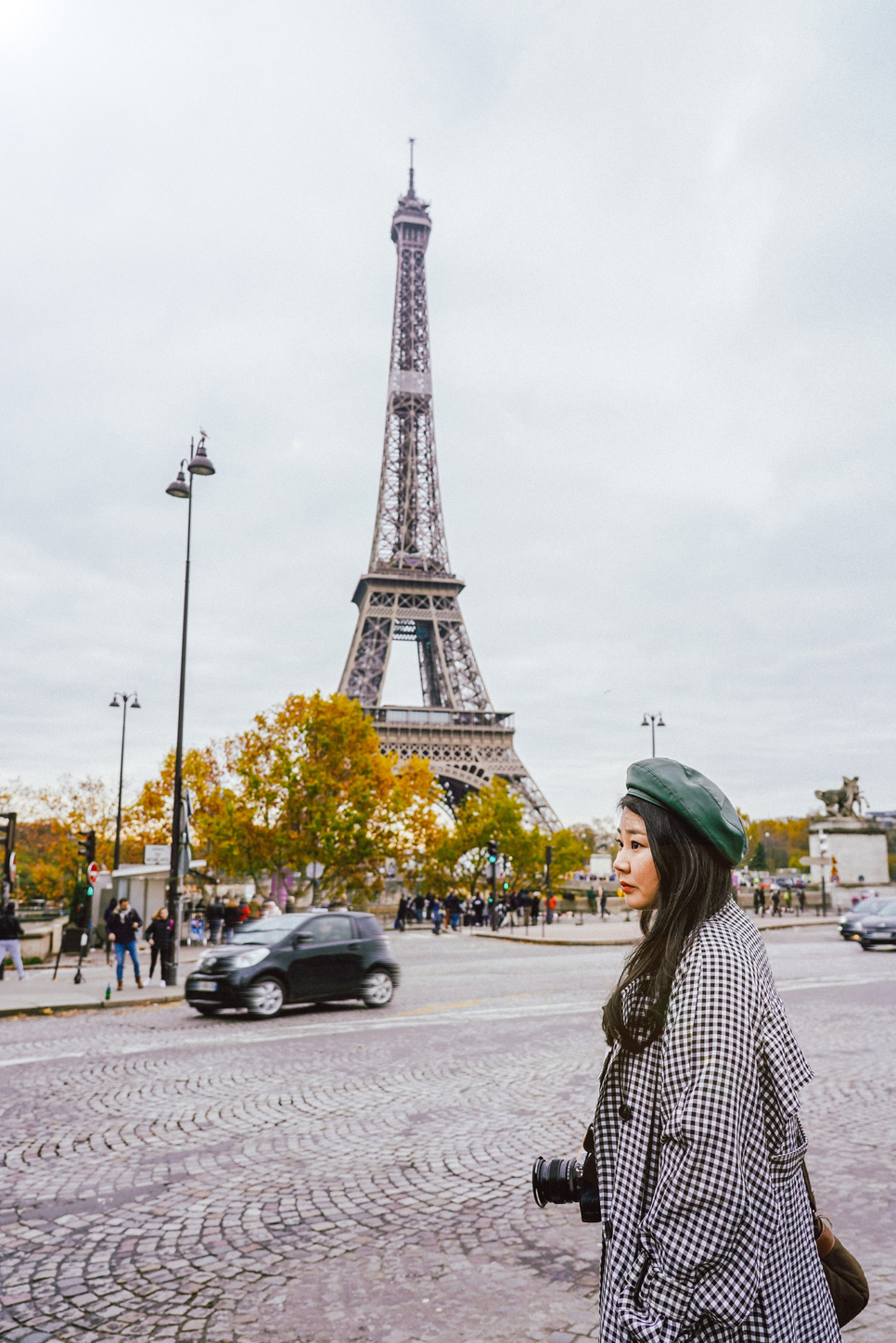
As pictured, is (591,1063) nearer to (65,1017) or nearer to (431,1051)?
(431,1051)

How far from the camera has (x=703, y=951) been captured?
1.90 meters

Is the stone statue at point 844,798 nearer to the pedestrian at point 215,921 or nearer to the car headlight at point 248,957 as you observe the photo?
the pedestrian at point 215,921

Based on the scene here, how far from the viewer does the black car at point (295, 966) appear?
13367 mm

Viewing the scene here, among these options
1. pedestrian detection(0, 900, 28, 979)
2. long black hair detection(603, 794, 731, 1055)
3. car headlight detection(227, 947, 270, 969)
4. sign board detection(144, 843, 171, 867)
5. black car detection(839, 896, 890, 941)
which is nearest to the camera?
long black hair detection(603, 794, 731, 1055)

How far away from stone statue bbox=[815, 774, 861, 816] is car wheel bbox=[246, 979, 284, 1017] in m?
37.4

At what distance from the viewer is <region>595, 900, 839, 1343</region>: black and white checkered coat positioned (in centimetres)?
172

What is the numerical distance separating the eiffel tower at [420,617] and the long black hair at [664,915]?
55.2 m

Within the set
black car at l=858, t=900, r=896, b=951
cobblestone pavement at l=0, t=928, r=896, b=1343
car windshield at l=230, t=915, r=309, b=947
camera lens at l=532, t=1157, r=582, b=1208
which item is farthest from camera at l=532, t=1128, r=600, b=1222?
black car at l=858, t=900, r=896, b=951

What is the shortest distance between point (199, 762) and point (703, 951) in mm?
46115

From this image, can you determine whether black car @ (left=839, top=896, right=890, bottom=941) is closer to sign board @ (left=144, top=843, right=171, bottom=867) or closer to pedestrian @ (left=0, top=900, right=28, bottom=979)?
sign board @ (left=144, top=843, right=171, bottom=867)

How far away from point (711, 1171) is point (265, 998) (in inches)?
494

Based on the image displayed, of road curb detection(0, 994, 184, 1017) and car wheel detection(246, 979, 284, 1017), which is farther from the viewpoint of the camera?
road curb detection(0, 994, 184, 1017)

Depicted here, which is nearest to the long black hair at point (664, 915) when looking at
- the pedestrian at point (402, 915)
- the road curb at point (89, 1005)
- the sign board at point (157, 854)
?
the road curb at point (89, 1005)

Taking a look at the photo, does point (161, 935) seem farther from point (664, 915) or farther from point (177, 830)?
point (664, 915)
